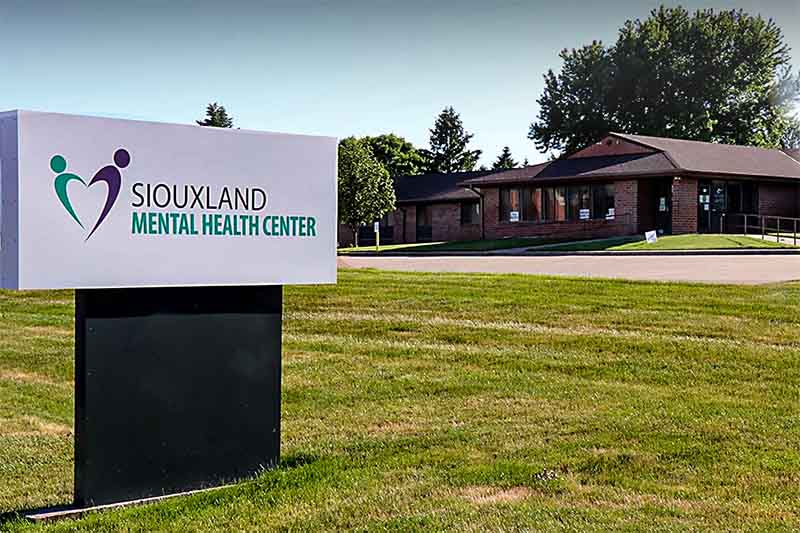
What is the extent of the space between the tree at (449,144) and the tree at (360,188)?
33998 millimetres

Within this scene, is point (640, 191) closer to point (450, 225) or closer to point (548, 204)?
point (548, 204)

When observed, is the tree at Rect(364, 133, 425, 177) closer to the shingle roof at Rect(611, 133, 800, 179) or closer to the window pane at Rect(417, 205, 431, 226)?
the window pane at Rect(417, 205, 431, 226)

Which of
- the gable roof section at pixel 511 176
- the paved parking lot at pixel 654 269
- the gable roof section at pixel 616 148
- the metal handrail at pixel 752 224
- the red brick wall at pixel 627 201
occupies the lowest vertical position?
the paved parking lot at pixel 654 269

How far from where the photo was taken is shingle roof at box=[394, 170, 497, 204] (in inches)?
2105

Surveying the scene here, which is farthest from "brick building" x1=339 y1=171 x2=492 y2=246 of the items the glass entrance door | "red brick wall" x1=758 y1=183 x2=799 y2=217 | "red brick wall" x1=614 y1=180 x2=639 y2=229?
"red brick wall" x1=758 y1=183 x2=799 y2=217

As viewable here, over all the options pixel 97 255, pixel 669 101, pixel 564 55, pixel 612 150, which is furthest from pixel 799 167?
pixel 97 255

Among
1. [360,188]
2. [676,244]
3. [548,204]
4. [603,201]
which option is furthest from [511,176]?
[676,244]

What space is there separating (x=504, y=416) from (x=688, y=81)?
6045cm

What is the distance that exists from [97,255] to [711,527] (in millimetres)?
3758

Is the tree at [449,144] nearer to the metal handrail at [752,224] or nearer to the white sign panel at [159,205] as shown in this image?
the metal handrail at [752,224]

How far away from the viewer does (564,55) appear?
69.6 meters

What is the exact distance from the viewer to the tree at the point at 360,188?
50.0m

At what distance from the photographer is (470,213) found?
5331 centimetres

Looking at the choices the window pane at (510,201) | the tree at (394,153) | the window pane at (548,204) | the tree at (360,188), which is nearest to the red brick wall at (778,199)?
the window pane at (548,204)
